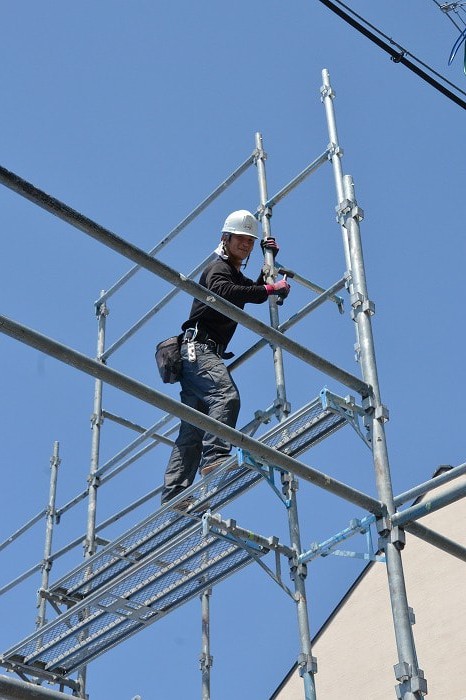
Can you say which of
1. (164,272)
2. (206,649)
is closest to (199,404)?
(206,649)

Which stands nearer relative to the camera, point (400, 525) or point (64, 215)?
point (64, 215)

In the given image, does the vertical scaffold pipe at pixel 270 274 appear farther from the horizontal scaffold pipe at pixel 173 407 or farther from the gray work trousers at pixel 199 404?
the horizontal scaffold pipe at pixel 173 407

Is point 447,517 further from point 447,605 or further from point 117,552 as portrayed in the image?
point 117,552

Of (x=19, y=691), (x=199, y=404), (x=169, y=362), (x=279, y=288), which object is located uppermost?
(x=279, y=288)

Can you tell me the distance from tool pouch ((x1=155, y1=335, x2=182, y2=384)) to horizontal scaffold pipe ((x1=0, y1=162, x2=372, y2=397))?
1.70 m

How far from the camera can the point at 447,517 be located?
13.0 meters

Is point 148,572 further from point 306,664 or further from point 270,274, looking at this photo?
point 270,274

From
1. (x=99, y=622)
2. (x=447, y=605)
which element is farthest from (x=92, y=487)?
(x=447, y=605)

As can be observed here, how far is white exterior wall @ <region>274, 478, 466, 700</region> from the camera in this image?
12222 mm

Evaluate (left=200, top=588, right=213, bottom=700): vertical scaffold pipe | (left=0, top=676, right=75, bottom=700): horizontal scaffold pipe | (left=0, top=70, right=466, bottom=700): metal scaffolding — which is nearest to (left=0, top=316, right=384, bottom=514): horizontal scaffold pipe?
(left=0, top=70, right=466, bottom=700): metal scaffolding

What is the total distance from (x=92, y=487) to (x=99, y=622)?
1598 mm

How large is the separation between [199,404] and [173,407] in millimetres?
2499

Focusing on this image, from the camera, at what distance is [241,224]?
8.48 meters

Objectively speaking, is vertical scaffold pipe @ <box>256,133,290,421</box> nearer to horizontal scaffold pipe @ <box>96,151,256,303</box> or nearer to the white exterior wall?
horizontal scaffold pipe @ <box>96,151,256,303</box>
